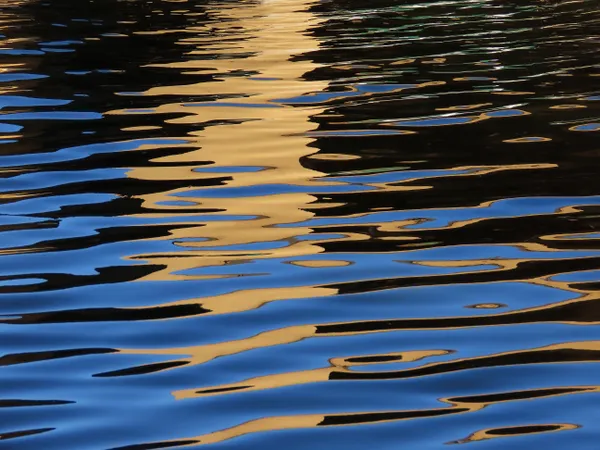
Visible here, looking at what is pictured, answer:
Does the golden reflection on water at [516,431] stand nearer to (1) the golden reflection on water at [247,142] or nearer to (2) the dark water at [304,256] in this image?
(2) the dark water at [304,256]

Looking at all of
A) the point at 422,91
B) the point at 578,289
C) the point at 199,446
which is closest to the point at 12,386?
the point at 199,446

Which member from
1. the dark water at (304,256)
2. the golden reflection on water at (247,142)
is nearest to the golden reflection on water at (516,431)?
the dark water at (304,256)

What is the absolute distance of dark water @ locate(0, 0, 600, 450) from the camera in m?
3.09

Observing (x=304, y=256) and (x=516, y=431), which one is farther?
(x=304, y=256)

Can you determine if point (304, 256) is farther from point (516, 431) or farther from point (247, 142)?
point (247, 142)

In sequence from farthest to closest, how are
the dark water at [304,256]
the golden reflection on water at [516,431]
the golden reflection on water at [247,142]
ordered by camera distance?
the golden reflection on water at [247,142], the dark water at [304,256], the golden reflection on water at [516,431]

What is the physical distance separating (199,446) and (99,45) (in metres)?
9.01

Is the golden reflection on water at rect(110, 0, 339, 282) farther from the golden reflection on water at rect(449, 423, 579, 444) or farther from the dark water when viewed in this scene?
the golden reflection on water at rect(449, 423, 579, 444)

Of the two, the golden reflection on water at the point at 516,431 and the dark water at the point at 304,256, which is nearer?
the golden reflection on water at the point at 516,431

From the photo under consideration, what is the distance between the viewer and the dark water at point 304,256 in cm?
309

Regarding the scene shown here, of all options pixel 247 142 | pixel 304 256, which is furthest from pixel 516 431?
pixel 247 142

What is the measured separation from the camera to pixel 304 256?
14.7 feet

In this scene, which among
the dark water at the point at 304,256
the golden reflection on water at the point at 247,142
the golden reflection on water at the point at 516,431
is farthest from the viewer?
the golden reflection on water at the point at 247,142

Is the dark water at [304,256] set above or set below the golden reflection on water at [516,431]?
above
